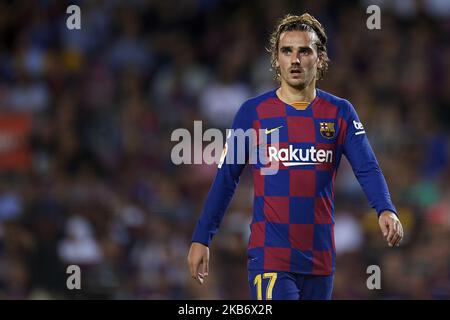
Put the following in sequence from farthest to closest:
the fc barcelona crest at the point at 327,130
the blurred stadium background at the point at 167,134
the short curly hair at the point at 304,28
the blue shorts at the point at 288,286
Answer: the blurred stadium background at the point at 167,134 → the short curly hair at the point at 304,28 → the fc barcelona crest at the point at 327,130 → the blue shorts at the point at 288,286

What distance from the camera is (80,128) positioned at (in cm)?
1043

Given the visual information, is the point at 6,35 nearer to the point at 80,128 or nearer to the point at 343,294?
the point at 80,128

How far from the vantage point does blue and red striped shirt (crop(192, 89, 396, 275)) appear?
5.20 metres

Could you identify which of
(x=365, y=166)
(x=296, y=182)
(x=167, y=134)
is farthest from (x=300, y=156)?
(x=167, y=134)

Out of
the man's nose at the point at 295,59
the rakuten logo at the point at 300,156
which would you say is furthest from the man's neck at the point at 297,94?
the rakuten logo at the point at 300,156

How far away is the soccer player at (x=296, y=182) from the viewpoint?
5191mm

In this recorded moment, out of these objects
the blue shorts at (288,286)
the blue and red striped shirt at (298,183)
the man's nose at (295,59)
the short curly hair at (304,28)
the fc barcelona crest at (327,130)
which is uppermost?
the short curly hair at (304,28)

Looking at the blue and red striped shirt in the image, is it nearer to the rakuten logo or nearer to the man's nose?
the rakuten logo

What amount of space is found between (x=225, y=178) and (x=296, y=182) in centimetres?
40

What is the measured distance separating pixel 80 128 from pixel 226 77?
1687 mm

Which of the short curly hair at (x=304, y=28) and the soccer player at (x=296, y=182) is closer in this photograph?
the soccer player at (x=296, y=182)

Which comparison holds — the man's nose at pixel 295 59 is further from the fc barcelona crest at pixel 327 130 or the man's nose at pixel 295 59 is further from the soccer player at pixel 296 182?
the fc barcelona crest at pixel 327 130

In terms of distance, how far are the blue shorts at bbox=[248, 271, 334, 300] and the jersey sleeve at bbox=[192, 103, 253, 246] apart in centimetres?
34

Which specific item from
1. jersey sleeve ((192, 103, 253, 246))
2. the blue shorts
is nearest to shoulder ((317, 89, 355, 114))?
jersey sleeve ((192, 103, 253, 246))
